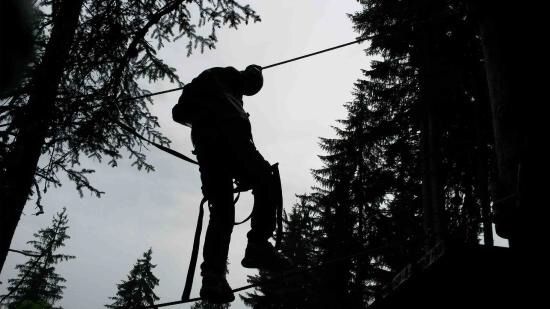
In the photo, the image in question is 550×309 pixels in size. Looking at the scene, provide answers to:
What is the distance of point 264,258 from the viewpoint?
3.71 m

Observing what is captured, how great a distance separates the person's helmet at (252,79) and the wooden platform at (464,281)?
2219 mm

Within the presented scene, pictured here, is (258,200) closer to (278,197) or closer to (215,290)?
(278,197)

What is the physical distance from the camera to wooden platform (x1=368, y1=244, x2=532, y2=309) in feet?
8.20

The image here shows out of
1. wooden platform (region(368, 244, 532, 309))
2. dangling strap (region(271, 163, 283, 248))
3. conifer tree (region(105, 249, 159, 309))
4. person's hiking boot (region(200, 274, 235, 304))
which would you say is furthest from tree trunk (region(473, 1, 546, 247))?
conifer tree (region(105, 249, 159, 309))

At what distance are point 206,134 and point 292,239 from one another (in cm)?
2306

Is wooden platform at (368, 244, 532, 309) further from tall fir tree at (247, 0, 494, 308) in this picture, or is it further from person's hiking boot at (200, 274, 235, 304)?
tall fir tree at (247, 0, 494, 308)

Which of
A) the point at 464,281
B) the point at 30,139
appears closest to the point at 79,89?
the point at 30,139

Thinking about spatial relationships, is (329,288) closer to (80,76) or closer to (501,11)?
(80,76)

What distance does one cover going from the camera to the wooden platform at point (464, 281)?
2500mm

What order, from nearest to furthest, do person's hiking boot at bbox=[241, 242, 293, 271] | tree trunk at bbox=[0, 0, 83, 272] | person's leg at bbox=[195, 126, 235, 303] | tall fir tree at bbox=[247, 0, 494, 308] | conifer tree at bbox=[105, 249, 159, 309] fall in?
person's leg at bbox=[195, 126, 235, 303], person's hiking boot at bbox=[241, 242, 293, 271], tree trunk at bbox=[0, 0, 83, 272], tall fir tree at bbox=[247, 0, 494, 308], conifer tree at bbox=[105, 249, 159, 309]

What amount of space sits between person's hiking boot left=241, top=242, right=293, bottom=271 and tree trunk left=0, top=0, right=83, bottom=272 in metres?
2.86

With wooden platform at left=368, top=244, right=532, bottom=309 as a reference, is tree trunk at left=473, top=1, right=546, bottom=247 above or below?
above

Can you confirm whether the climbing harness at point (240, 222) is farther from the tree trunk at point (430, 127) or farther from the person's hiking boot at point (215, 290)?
the tree trunk at point (430, 127)

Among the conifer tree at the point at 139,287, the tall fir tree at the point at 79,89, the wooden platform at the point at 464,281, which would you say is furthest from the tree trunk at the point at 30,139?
the conifer tree at the point at 139,287
